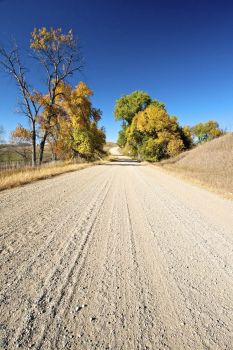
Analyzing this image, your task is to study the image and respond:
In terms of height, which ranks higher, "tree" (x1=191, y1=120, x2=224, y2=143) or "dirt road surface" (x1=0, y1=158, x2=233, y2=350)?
"tree" (x1=191, y1=120, x2=224, y2=143)

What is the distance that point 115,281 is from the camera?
252 cm

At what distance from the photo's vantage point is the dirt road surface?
5.85ft

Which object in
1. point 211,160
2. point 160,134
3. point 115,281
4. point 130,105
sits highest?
point 130,105

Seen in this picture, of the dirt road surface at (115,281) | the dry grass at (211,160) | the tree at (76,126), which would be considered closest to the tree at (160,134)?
the dry grass at (211,160)

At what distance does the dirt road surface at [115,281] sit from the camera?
1.78m

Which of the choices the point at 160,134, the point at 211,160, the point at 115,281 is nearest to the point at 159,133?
the point at 160,134

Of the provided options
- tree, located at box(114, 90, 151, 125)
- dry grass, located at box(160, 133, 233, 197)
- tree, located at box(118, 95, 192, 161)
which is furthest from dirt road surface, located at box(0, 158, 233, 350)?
tree, located at box(114, 90, 151, 125)

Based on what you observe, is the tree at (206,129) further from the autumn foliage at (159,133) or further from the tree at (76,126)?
the tree at (76,126)

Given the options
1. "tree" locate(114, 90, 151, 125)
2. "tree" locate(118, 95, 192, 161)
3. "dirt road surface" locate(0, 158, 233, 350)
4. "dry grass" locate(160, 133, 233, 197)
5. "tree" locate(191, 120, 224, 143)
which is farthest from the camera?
"tree" locate(191, 120, 224, 143)

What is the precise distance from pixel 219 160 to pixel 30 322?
19663 mm

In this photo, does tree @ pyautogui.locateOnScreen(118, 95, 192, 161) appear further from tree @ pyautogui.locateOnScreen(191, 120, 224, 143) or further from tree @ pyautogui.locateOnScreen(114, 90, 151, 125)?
tree @ pyautogui.locateOnScreen(191, 120, 224, 143)

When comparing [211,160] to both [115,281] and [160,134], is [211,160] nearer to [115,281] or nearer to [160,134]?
[160,134]

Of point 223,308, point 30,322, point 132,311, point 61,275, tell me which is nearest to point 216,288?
point 223,308

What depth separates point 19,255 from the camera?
3.04 metres
